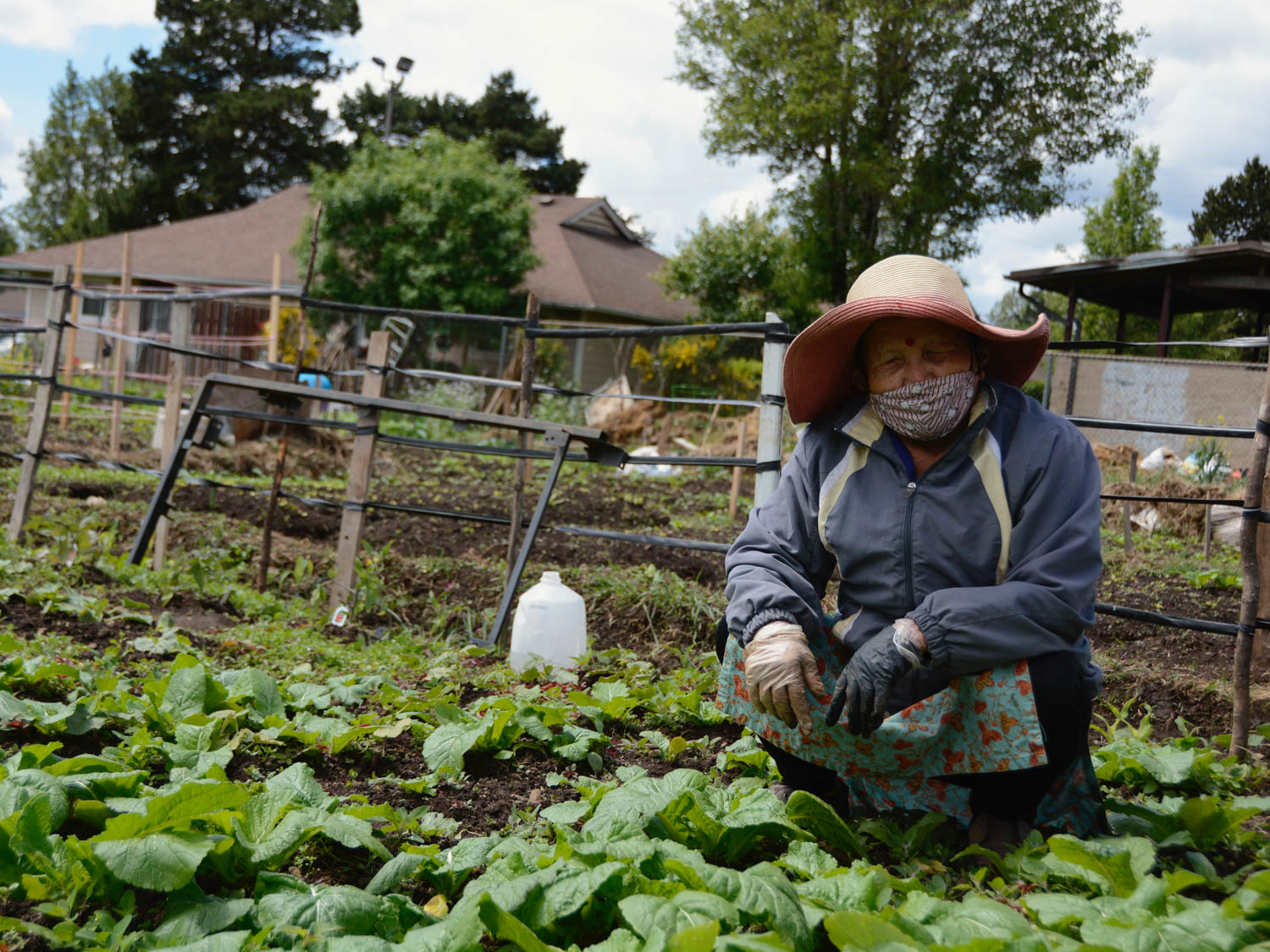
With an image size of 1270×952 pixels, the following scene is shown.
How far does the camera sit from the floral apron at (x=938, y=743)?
1.89m

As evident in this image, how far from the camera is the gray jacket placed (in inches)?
73.8

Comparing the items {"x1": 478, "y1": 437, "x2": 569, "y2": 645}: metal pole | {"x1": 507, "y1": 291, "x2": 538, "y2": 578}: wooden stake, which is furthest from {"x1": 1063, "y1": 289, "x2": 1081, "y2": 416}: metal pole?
{"x1": 478, "y1": 437, "x2": 569, "y2": 645}: metal pole

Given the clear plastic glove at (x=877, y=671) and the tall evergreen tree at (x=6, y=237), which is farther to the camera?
the tall evergreen tree at (x=6, y=237)

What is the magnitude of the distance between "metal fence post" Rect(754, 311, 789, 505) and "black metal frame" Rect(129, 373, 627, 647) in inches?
19.7

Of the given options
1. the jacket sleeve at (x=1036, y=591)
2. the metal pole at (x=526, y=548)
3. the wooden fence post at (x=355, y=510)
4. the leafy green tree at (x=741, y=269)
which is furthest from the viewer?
the leafy green tree at (x=741, y=269)

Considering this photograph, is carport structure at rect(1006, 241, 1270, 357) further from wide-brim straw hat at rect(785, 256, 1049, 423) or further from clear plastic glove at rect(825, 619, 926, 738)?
clear plastic glove at rect(825, 619, 926, 738)

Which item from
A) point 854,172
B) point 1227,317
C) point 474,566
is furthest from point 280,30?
point 474,566

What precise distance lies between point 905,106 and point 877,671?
18.5 meters

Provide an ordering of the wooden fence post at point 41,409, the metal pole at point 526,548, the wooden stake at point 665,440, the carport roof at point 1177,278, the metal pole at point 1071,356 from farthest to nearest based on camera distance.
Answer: the wooden stake at point 665,440, the carport roof at point 1177,278, the metal pole at point 1071,356, the wooden fence post at point 41,409, the metal pole at point 526,548

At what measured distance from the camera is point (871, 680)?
187cm

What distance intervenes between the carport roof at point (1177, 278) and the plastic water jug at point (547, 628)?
11.1 m

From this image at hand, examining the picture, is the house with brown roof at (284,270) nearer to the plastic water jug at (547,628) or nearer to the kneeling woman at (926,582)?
the plastic water jug at (547,628)

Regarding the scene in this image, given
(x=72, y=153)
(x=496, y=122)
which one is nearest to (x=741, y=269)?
(x=496, y=122)

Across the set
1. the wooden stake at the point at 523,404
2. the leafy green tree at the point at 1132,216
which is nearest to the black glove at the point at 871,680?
the wooden stake at the point at 523,404
